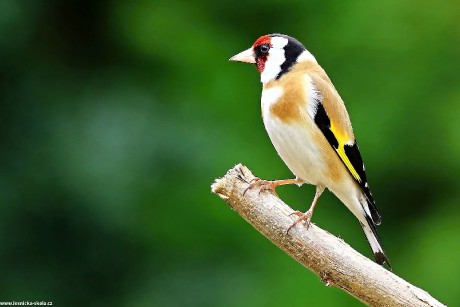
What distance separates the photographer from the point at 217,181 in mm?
3598

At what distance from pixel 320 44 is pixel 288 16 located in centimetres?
27

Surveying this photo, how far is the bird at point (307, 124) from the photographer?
3.76 metres

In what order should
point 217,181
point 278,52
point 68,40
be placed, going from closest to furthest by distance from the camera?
point 217,181
point 278,52
point 68,40

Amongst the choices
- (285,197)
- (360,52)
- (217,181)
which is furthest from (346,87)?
(217,181)

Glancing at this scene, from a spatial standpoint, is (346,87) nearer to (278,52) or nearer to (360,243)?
(360,243)

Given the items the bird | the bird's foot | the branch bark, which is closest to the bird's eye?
the bird

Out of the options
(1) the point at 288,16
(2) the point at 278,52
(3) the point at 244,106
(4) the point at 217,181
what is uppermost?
(1) the point at 288,16

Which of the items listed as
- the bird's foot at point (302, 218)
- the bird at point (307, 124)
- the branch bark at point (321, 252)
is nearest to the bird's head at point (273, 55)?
the bird at point (307, 124)

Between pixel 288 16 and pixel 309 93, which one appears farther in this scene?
pixel 288 16

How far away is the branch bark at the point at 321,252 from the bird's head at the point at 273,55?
48 centimetres

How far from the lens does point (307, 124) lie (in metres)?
3.76

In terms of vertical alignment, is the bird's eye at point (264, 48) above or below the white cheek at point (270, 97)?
above

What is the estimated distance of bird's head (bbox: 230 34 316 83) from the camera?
154 inches

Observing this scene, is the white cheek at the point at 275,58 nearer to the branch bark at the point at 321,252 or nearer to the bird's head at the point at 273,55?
the bird's head at the point at 273,55
